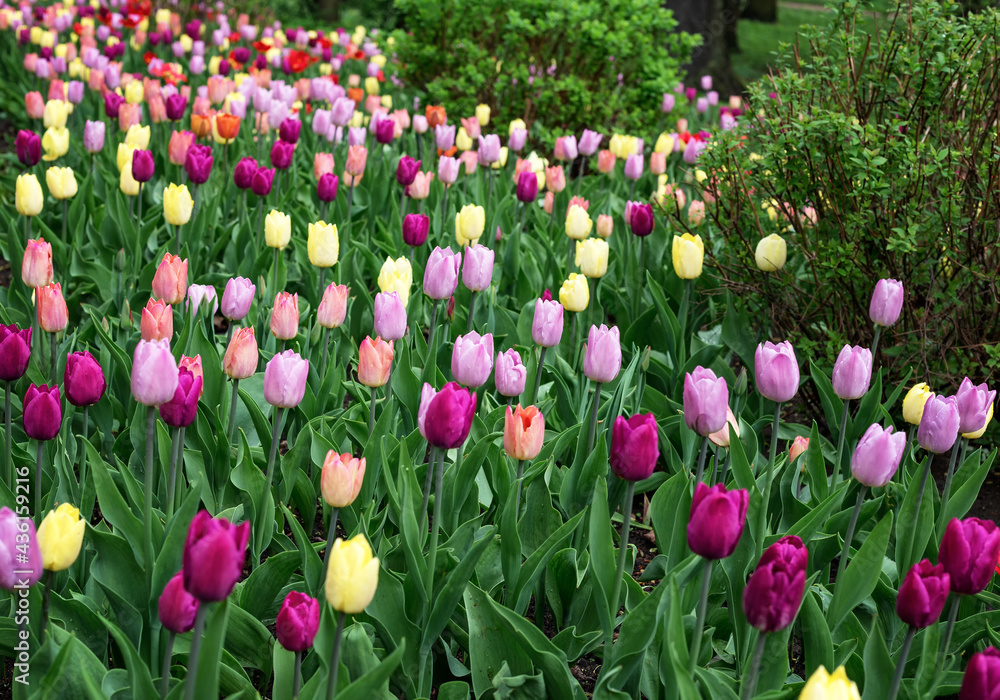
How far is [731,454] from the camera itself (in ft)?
7.16

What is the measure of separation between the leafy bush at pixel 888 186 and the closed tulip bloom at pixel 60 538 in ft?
7.48

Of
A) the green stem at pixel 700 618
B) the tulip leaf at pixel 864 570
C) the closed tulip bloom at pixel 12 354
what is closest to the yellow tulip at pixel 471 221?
the closed tulip bloom at pixel 12 354

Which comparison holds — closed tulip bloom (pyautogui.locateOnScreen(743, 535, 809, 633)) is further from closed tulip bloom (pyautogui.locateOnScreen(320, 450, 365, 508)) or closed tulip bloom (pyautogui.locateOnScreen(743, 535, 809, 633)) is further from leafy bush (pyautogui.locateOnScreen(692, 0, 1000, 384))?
leafy bush (pyautogui.locateOnScreen(692, 0, 1000, 384))

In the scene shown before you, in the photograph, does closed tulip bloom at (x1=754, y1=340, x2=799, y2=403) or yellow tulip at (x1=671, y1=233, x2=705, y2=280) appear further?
yellow tulip at (x1=671, y1=233, x2=705, y2=280)

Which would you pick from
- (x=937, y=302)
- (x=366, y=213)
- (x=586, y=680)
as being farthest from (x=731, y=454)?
(x=366, y=213)

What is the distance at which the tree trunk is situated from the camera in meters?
9.30

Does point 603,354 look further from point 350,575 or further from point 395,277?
point 350,575

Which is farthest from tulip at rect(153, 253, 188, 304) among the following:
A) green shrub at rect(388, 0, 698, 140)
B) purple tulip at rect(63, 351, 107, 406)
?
green shrub at rect(388, 0, 698, 140)

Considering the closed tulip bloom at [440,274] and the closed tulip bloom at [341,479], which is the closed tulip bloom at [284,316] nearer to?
the closed tulip bloom at [440,274]

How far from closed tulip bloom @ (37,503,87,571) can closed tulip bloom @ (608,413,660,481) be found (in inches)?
36.0

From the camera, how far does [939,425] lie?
1.95m

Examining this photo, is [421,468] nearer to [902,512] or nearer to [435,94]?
[902,512]

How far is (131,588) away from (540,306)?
1.18m

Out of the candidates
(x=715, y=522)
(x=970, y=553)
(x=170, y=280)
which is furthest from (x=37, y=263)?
(x=970, y=553)
